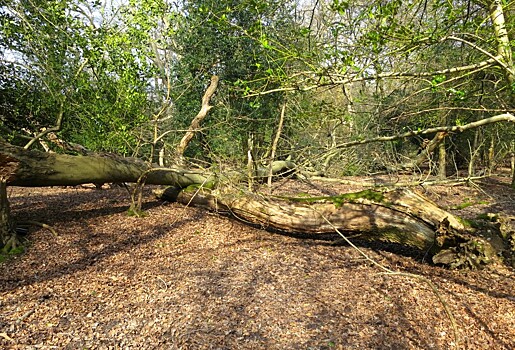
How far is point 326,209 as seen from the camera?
192 inches

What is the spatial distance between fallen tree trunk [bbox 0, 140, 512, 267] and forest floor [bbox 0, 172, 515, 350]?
279 mm

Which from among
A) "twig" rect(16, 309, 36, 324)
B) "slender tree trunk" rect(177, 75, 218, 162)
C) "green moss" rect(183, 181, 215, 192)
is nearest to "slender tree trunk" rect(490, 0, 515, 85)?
"green moss" rect(183, 181, 215, 192)

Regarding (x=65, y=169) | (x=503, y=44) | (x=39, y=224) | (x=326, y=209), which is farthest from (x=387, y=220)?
(x=39, y=224)

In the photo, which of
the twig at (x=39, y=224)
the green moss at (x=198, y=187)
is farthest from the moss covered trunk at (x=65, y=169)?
the twig at (x=39, y=224)

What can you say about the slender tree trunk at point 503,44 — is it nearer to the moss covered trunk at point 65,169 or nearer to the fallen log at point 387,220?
the fallen log at point 387,220

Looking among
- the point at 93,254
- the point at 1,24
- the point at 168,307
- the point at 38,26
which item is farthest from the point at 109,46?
the point at 168,307

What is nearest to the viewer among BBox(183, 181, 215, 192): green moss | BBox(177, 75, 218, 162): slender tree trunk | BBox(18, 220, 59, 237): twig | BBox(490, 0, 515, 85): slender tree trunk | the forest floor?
the forest floor

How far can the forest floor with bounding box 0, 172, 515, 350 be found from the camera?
2723 millimetres

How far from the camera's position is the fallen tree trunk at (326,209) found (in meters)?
4.02

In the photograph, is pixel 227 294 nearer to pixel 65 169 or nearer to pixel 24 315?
pixel 24 315

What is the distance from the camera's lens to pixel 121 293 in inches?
131

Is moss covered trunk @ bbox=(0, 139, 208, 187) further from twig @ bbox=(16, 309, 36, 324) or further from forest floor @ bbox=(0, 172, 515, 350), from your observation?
twig @ bbox=(16, 309, 36, 324)

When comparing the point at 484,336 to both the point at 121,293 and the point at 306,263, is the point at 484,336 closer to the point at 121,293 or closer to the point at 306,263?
the point at 306,263

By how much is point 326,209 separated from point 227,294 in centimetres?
211
